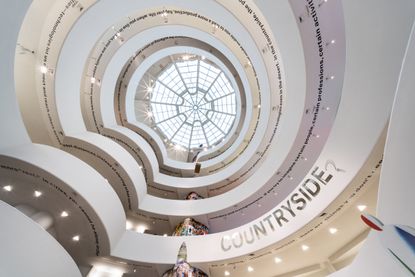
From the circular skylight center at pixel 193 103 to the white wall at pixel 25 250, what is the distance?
16183 millimetres

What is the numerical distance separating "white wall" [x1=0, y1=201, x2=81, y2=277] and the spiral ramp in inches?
1.5

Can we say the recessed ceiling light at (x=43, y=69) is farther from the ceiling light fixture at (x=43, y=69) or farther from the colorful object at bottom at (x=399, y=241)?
the colorful object at bottom at (x=399, y=241)

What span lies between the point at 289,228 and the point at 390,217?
6.20 metres

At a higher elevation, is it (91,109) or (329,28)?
(91,109)

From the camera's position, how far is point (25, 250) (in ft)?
17.9

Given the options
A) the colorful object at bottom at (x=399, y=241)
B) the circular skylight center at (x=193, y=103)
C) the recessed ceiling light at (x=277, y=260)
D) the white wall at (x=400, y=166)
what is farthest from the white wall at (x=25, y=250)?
the circular skylight center at (x=193, y=103)

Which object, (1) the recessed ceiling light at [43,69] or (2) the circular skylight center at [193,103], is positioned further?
(2) the circular skylight center at [193,103]

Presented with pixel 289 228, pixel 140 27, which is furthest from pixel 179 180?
pixel 140 27

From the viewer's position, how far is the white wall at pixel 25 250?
16.4ft

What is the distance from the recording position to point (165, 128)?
22.5m

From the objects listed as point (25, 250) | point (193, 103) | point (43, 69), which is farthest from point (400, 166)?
point (193, 103)

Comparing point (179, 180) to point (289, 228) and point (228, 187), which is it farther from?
point (289, 228)

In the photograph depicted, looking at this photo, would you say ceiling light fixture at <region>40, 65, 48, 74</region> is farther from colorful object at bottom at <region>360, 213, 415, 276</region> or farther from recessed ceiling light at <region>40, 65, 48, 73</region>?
colorful object at bottom at <region>360, 213, 415, 276</region>

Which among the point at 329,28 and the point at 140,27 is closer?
the point at 329,28
